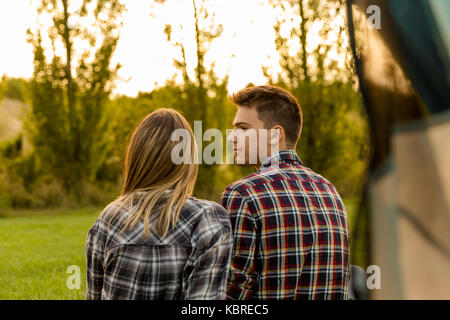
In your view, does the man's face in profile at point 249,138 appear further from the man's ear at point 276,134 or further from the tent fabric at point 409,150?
the tent fabric at point 409,150

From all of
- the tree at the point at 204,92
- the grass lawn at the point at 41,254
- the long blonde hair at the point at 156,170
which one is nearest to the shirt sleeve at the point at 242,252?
the long blonde hair at the point at 156,170

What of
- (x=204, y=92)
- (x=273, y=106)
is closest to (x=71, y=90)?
(x=204, y=92)

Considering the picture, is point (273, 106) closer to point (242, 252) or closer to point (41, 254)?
point (242, 252)

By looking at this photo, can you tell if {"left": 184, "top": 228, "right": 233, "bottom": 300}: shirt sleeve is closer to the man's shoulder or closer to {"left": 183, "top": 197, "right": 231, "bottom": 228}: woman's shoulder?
{"left": 183, "top": 197, "right": 231, "bottom": 228}: woman's shoulder

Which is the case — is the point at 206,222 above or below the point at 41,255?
above

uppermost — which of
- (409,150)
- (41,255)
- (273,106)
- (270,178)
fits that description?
(273,106)

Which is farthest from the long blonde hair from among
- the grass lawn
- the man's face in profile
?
the grass lawn

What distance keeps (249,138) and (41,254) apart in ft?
17.0

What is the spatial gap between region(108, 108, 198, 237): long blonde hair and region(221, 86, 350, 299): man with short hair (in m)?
0.19

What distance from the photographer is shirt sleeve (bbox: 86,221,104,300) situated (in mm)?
1613

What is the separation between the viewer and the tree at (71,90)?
10.8 metres

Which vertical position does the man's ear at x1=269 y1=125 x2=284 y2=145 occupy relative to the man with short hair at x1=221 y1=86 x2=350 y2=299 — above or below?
above

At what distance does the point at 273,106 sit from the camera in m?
2.03

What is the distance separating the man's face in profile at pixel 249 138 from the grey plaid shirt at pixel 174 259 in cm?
46
